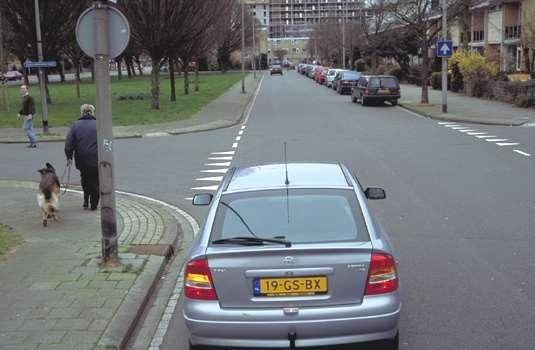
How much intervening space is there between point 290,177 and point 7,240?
4.84 meters

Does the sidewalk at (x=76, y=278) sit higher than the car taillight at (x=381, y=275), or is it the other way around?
the car taillight at (x=381, y=275)

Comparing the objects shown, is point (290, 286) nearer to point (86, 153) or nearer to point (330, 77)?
point (86, 153)

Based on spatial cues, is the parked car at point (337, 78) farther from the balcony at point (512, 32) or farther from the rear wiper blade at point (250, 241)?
the rear wiper blade at point (250, 241)

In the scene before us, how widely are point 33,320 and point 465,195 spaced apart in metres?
7.98

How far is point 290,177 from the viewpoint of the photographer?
560 centimetres

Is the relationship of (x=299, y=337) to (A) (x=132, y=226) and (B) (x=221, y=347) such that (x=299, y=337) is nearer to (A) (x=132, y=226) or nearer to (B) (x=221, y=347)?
(B) (x=221, y=347)

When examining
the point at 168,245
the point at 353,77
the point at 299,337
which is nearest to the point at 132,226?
the point at 168,245

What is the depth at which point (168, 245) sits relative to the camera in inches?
340

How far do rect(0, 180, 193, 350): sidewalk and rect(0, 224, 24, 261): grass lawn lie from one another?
4.7 inches

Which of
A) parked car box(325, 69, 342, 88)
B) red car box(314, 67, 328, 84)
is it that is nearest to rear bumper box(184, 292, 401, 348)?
parked car box(325, 69, 342, 88)

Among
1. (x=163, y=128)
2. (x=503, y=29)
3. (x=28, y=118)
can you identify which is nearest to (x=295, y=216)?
(x=28, y=118)

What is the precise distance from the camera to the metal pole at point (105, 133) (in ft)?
24.6

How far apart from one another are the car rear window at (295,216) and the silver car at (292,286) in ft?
0.04

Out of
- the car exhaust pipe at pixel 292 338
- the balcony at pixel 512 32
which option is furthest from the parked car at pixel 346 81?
the car exhaust pipe at pixel 292 338
